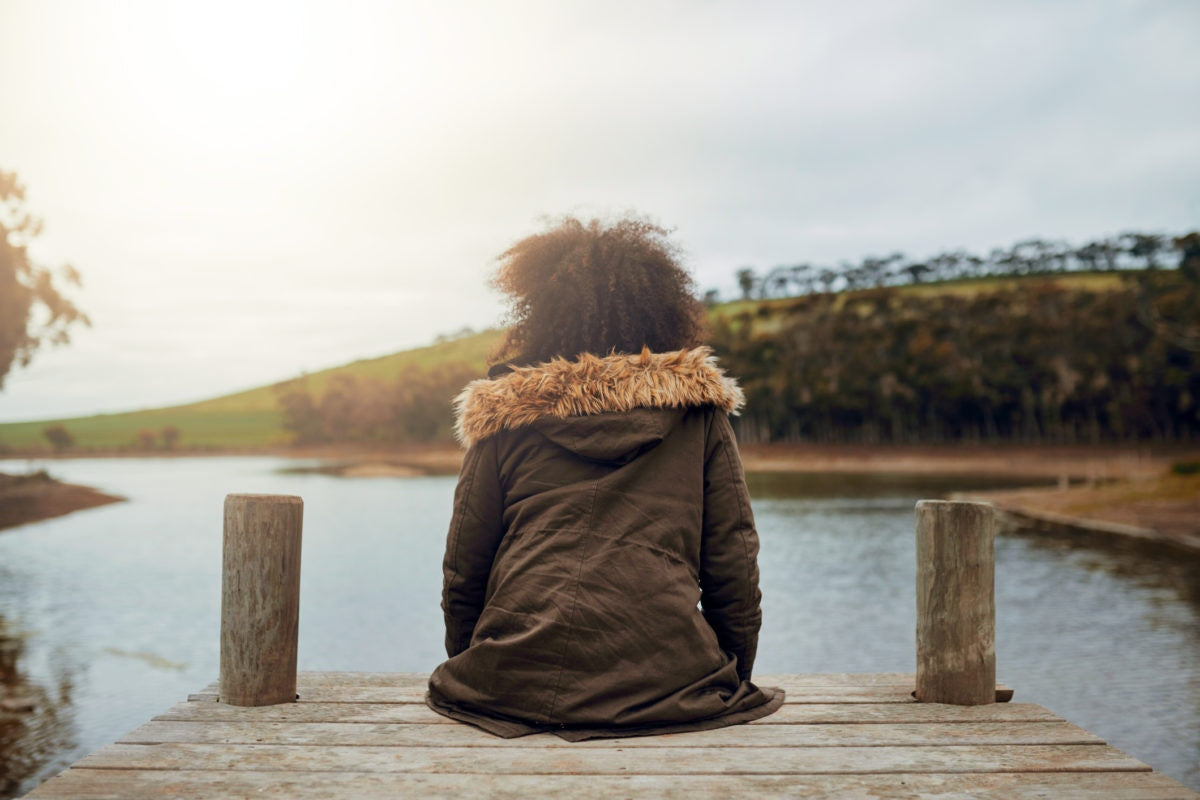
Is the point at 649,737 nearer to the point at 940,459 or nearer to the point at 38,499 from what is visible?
the point at 38,499

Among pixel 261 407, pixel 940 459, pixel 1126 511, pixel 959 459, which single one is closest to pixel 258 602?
pixel 1126 511

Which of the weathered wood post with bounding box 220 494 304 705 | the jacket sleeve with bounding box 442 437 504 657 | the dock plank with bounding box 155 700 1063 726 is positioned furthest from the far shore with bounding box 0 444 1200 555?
the weathered wood post with bounding box 220 494 304 705

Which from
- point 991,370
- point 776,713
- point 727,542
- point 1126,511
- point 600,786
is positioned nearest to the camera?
point 600,786

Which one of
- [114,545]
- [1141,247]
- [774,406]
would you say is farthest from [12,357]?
[1141,247]

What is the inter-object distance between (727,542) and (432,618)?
14965mm

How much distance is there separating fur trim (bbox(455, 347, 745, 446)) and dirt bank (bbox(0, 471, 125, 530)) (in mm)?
33043

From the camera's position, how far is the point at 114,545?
26.5 m

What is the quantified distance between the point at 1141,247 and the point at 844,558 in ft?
252

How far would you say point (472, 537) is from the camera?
2.90 metres

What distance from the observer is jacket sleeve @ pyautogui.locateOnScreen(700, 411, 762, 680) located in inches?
112

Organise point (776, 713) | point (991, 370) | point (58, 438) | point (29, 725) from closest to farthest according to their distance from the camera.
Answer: point (776, 713) → point (29, 725) → point (991, 370) → point (58, 438)

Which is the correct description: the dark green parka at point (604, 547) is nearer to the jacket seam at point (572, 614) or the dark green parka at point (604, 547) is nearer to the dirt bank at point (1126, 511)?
the jacket seam at point (572, 614)

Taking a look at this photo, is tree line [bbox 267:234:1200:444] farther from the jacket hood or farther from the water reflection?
the jacket hood

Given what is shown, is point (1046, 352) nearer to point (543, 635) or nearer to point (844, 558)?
point (844, 558)
